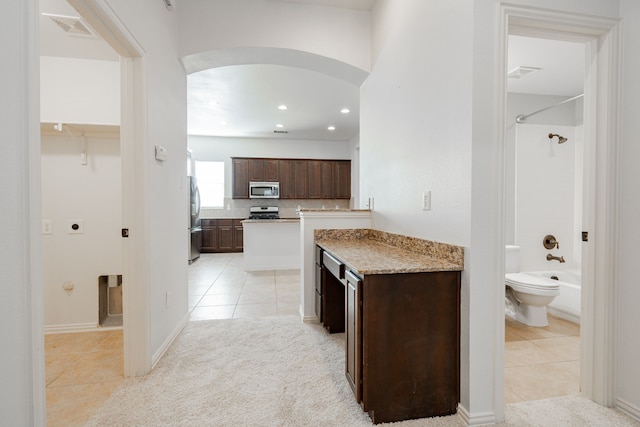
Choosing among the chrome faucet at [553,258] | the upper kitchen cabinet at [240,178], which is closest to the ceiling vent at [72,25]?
the upper kitchen cabinet at [240,178]

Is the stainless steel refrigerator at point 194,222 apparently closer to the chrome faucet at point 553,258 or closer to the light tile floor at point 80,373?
the light tile floor at point 80,373

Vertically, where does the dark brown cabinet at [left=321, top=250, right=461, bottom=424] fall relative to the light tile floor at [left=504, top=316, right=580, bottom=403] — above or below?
above

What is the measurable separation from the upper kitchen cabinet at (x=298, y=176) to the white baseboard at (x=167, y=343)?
16.6 ft

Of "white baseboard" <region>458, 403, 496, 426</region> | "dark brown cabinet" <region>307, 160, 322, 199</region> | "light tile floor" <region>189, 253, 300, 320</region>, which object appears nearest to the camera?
"white baseboard" <region>458, 403, 496, 426</region>

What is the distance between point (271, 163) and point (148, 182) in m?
5.73

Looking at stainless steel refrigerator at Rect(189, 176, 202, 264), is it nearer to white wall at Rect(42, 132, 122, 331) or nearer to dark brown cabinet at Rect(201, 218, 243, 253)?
dark brown cabinet at Rect(201, 218, 243, 253)

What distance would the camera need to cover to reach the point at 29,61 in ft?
3.24

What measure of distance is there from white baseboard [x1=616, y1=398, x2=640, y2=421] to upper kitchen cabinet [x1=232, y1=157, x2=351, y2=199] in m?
6.56

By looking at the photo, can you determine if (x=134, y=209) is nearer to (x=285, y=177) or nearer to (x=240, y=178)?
(x=240, y=178)

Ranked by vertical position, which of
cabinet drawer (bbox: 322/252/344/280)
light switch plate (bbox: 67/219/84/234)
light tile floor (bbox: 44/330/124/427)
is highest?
light switch plate (bbox: 67/219/84/234)

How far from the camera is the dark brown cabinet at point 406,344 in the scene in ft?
4.91

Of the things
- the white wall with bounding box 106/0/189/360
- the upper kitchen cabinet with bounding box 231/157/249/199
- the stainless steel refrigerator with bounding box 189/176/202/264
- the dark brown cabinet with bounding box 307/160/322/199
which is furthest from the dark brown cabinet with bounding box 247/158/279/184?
the white wall with bounding box 106/0/189/360

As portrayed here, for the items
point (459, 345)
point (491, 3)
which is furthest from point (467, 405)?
point (491, 3)

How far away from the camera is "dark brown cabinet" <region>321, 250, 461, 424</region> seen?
58.9 inches
